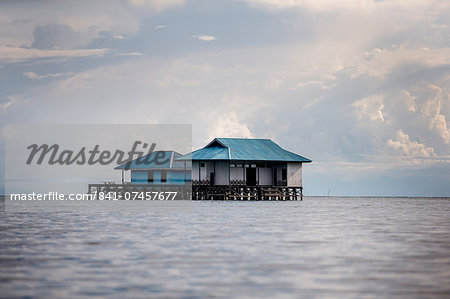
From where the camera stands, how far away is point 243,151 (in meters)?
58.0

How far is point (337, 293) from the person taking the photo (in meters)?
10.8

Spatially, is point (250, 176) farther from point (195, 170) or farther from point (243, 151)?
point (195, 170)

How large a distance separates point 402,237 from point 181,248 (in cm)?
791

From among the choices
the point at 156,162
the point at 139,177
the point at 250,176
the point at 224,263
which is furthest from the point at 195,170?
the point at 224,263

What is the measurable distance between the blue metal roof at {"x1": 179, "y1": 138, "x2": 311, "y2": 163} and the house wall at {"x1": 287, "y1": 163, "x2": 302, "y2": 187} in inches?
34.7

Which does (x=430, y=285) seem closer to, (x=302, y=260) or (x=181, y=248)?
(x=302, y=260)

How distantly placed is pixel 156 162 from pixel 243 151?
14.1 meters

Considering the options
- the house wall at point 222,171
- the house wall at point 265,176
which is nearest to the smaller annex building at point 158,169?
the house wall at point 222,171

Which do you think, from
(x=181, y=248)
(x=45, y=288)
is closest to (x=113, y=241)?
(x=181, y=248)

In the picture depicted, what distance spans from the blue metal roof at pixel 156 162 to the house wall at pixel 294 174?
12.2 meters

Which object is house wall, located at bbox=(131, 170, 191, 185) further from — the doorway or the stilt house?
the doorway

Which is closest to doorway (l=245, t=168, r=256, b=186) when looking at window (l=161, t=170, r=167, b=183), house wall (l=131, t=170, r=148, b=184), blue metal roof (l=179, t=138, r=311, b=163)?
blue metal roof (l=179, t=138, r=311, b=163)

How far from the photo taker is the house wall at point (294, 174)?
60.2 meters

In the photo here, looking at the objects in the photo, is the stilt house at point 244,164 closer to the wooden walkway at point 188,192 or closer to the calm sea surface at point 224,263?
the wooden walkway at point 188,192
